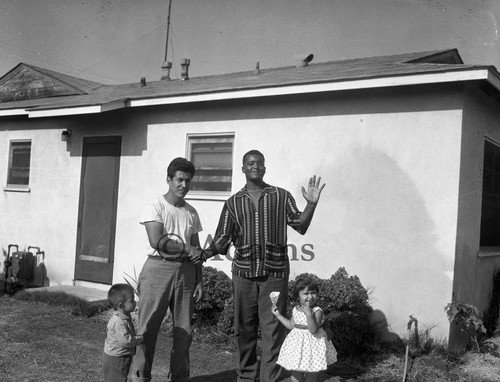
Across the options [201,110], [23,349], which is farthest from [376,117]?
[23,349]

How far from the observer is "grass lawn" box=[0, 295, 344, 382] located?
5246 mm

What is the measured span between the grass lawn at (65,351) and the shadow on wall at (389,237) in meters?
1.67

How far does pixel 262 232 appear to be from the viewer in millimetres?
4469

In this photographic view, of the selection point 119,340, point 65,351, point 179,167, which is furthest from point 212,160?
point 119,340

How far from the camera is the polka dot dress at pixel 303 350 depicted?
13.9ft

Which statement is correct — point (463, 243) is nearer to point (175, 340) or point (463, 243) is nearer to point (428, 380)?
point (428, 380)

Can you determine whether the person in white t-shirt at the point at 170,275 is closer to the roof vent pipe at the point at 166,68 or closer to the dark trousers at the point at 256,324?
the dark trousers at the point at 256,324

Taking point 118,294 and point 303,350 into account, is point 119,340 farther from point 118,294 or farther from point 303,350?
point 303,350

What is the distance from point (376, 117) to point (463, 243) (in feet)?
6.03

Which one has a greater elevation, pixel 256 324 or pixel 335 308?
pixel 256 324

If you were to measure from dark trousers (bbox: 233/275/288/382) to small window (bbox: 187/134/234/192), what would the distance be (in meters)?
3.72

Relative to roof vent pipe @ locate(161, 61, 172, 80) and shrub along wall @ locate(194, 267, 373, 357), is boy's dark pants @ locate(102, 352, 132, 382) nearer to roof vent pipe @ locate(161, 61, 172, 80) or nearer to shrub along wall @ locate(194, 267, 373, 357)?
shrub along wall @ locate(194, 267, 373, 357)

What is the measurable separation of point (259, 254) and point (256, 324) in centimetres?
61

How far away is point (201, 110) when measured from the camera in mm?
8344
